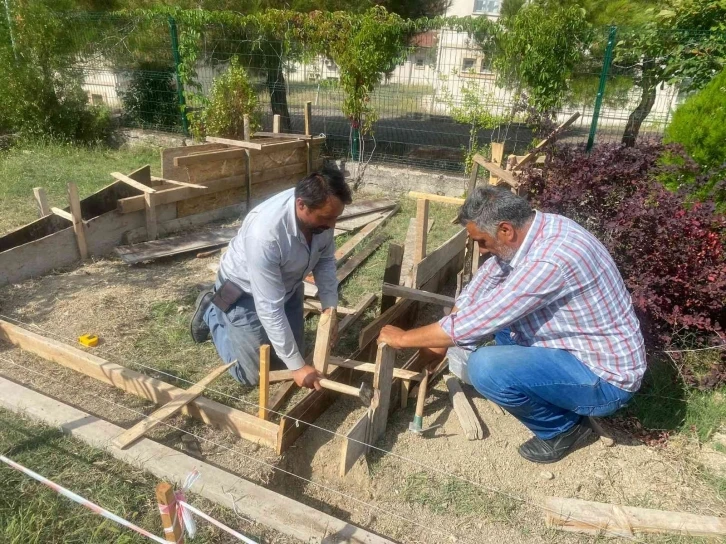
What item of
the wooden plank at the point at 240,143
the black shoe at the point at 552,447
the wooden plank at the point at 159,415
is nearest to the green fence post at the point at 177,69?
the wooden plank at the point at 240,143

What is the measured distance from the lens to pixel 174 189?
6.56 metres

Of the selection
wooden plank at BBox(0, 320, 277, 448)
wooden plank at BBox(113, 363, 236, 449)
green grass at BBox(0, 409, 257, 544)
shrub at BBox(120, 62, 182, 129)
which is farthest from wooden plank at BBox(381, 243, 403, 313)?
shrub at BBox(120, 62, 182, 129)

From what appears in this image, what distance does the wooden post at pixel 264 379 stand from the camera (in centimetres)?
293

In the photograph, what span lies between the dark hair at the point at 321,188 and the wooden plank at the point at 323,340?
639 millimetres

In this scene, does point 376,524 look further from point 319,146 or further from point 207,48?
point 207,48

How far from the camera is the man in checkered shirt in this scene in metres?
2.72

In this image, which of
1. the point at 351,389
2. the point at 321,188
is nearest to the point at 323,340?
the point at 351,389

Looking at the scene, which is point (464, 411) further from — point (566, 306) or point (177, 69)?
point (177, 69)

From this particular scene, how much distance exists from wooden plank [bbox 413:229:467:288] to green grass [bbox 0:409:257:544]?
2.50 meters

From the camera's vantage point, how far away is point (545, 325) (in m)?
2.97

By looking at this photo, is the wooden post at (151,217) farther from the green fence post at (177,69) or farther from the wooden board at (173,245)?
the green fence post at (177,69)

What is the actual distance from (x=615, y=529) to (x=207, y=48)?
10.5 metres

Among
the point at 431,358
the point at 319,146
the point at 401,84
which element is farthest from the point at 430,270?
the point at 401,84

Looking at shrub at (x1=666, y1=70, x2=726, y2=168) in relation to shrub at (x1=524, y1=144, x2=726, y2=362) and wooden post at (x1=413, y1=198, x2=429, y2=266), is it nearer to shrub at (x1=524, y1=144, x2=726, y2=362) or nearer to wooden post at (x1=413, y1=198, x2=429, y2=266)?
Result: shrub at (x1=524, y1=144, x2=726, y2=362)
